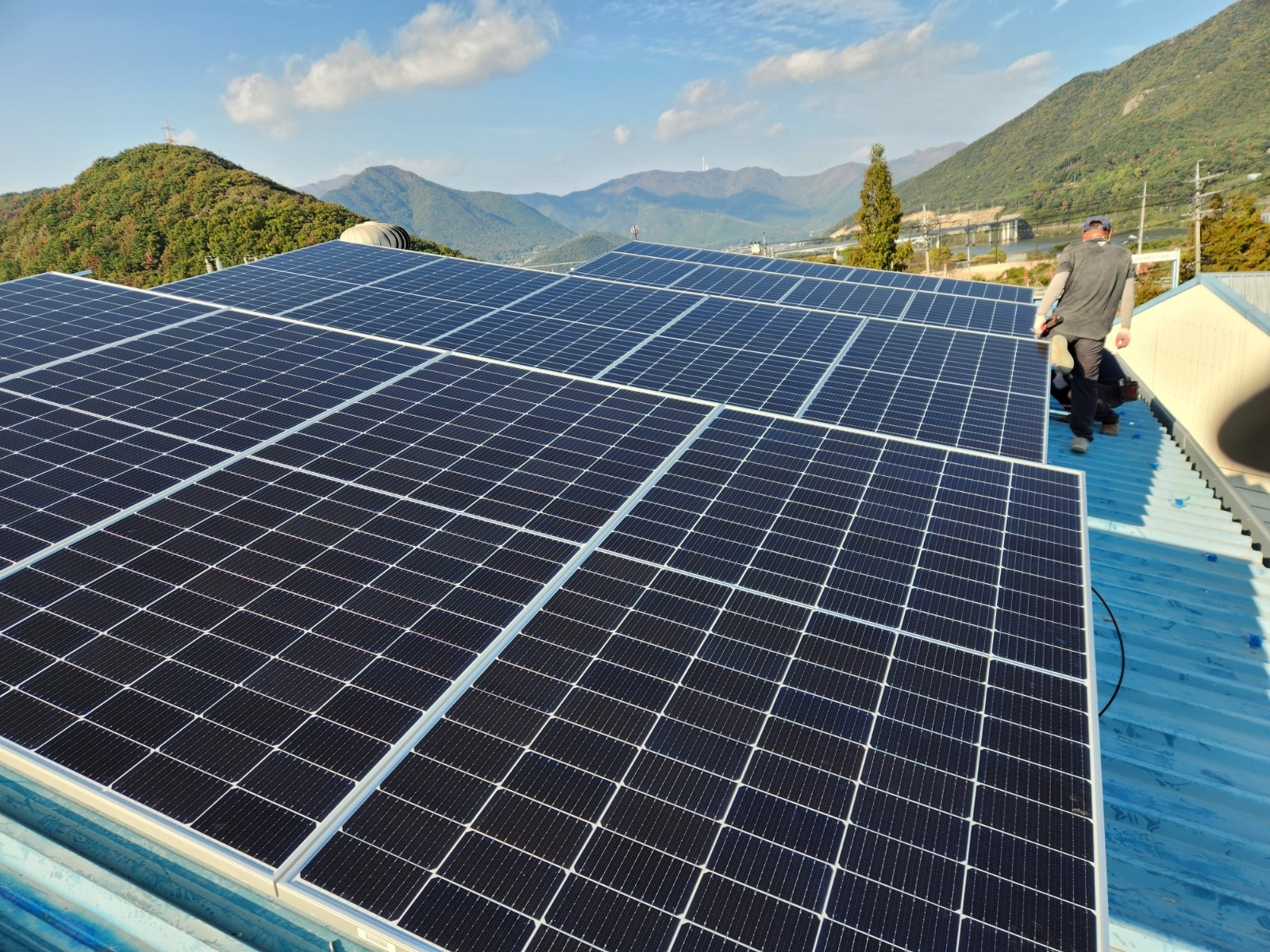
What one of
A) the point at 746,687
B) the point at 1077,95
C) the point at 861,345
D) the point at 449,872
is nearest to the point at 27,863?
the point at 449,872

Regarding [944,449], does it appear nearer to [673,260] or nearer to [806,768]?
[806,768]

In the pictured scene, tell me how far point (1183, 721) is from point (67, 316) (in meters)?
23.1

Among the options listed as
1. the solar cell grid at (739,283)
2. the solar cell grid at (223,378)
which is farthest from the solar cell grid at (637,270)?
the solar cell grid at (223,378)

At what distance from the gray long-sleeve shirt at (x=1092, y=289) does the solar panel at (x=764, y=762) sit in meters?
7.57

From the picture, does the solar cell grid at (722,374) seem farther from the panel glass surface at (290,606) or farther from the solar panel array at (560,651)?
the panel glass surface at (290,606)

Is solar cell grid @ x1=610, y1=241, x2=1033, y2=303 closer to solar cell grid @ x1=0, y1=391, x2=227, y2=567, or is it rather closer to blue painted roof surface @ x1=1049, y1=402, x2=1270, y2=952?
blue painted roof surface @ x1=1049, y1=402, x2=1270, y2=952

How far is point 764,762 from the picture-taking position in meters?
5.91

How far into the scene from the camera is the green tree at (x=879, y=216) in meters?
52.0

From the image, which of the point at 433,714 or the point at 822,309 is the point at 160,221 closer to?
the point at 822,309

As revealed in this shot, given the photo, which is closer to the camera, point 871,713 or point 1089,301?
point 871,713

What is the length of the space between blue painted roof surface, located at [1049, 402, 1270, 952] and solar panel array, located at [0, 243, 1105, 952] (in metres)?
2.11

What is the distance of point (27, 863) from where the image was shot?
5.93 meters

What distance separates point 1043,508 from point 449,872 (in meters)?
8.60

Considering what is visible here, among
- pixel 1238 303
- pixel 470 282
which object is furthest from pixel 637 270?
pixel 1238 303
